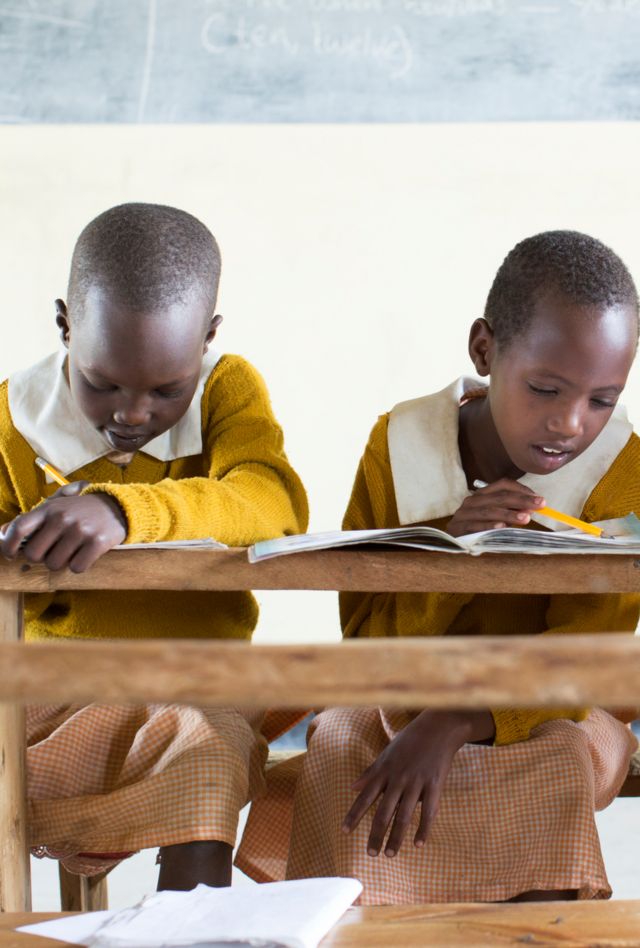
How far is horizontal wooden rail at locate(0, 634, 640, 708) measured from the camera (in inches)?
19.1

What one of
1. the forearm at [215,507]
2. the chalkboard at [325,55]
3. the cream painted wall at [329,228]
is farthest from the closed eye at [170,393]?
the chalkboard at [325,55]

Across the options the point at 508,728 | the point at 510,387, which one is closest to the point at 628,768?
the point at 508,728

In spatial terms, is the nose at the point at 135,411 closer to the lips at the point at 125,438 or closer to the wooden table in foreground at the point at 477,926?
the lips at the point at 125,438

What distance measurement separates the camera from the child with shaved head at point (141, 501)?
1.14 meters

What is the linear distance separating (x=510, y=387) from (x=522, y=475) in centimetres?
14

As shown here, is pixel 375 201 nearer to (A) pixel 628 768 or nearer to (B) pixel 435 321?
(B) pixel 435 321

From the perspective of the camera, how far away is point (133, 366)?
1.35m

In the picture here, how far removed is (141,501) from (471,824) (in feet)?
1.57

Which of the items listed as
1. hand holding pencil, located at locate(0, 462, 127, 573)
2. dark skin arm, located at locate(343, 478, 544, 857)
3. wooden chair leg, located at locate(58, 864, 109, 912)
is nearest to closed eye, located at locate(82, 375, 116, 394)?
hand holding pencil, located at locate(0, 462, 127, 573)

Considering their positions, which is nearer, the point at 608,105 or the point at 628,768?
the point at 628,768

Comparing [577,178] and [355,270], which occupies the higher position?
[577,178]

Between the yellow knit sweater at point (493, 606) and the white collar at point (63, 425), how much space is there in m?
0.23

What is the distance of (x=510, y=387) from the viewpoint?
138 cm

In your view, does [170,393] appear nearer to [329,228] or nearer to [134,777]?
[134,777]
